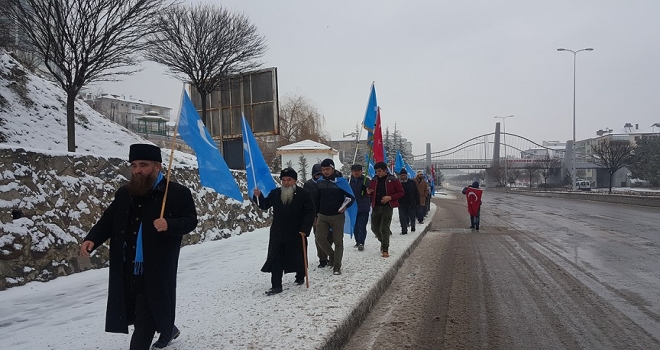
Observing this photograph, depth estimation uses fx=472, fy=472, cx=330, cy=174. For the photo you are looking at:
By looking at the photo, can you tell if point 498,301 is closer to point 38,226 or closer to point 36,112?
point 38,226

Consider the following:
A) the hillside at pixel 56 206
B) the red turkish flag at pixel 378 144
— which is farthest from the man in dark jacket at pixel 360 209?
the hillside at pixel 56 206

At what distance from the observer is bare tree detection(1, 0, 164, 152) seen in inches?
515

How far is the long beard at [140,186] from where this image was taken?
3561 millimetres

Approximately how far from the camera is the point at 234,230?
1280 centimetres

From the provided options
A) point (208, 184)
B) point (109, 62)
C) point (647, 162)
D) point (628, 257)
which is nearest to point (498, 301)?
point (208, 184)

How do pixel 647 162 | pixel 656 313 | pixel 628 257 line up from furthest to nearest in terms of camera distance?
pixel 647 162 < pixel 628 257 < pixel 656 313

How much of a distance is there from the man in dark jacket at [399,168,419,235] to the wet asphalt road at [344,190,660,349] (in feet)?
5.91

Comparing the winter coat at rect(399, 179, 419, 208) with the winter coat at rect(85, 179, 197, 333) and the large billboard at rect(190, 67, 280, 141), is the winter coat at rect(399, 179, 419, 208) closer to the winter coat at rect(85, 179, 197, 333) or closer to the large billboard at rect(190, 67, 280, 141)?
the large billboard at rect(190, 67, 280, 141)

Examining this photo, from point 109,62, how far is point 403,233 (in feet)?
33.6

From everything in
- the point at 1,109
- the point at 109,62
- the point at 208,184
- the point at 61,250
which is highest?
the point at 109,62

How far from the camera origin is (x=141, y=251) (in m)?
3.47

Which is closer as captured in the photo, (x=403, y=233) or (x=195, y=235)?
(x=195, y=235)

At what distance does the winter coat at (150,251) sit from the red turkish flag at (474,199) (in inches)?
481

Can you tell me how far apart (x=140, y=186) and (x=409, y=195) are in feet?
33.3
